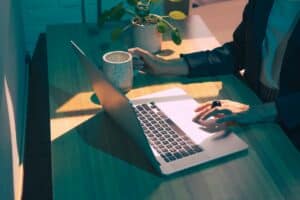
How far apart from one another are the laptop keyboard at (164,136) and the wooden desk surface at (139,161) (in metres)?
0.05

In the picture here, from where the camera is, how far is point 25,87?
2482 millimetres

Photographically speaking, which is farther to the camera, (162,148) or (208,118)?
(208,118)

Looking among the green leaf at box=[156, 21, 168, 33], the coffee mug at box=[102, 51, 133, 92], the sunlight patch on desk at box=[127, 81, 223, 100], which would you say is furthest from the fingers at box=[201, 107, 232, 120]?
the green leaf at box=[156, 21, 168, 33]

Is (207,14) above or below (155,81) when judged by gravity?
below

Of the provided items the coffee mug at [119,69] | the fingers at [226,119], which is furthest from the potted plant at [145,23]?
the fingers at [226,119]

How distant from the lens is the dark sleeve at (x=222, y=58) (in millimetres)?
1622

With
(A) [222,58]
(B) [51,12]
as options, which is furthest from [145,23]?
(B) [51,12]

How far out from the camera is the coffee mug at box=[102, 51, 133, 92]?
4.75 feet

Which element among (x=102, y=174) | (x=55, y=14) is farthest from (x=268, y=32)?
(x=55, y=14)

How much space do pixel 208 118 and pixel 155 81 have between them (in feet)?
1.03

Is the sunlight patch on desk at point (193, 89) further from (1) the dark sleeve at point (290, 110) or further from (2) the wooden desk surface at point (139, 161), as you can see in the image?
(1) the dark sleeve at point (290, 110)

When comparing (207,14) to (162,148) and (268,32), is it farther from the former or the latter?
(162,148)

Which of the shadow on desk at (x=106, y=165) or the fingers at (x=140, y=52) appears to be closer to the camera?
the shadow on desk at (x=106, y=165)

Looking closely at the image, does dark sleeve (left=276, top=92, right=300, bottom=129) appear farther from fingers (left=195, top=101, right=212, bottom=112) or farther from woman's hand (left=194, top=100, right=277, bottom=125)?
fingers (left=195, top=101, right=212, bottom=112)
